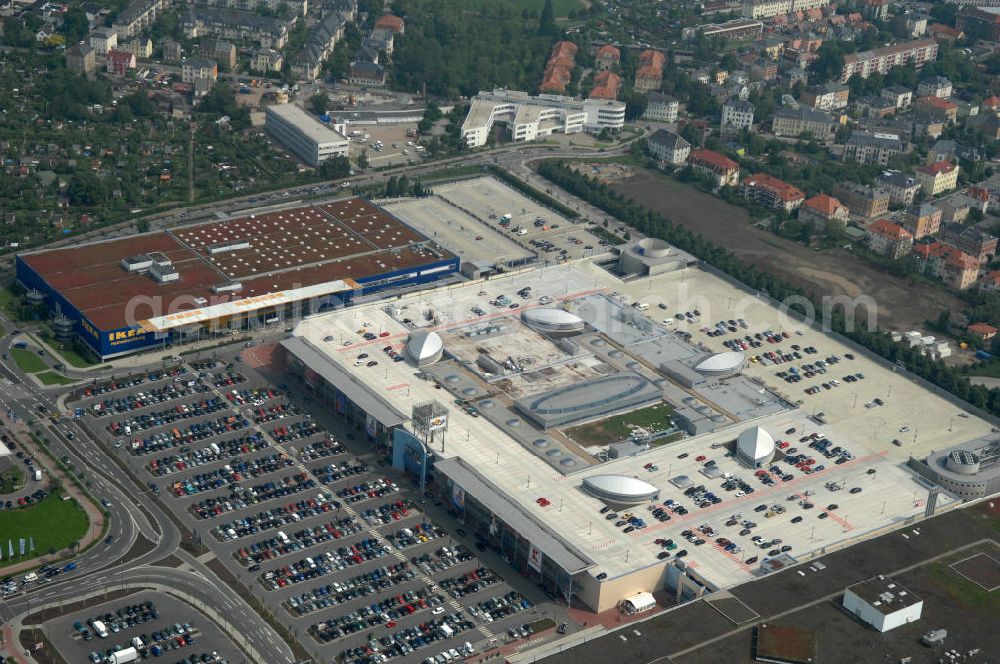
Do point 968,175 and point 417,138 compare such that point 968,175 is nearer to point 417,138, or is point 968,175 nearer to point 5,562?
point 417,138

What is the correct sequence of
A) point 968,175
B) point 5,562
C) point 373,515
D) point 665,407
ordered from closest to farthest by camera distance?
point 5,562 < point 373,515 < point 665,407 < point 968,175

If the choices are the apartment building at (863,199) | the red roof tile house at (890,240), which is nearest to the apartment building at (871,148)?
the apartment building at (863,199)

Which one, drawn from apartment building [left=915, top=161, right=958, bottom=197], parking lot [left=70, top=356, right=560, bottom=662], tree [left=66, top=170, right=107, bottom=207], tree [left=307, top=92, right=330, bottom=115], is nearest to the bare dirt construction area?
apartment building [left=915, top=161, right=958, bottom=197]

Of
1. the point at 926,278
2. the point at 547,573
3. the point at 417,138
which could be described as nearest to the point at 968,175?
the point at 926,278

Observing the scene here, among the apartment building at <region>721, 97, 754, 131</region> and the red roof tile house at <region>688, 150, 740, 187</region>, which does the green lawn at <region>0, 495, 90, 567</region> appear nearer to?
the red roof tile house at <region>688, 150, 740, 187</region>

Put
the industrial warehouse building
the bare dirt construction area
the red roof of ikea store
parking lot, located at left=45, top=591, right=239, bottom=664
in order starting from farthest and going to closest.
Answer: the bare dirt construction area < the red roof of ikea store < the industrial warehouse building < parking lot, located at left=45, top=591, right=239, bottom=664
